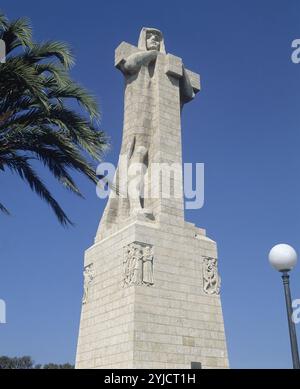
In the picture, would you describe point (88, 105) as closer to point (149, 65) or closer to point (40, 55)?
point (40, 55)

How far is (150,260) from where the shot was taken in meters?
12.0

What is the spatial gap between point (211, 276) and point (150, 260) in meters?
2.06

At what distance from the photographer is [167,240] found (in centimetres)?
1262

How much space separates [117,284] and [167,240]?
172cm

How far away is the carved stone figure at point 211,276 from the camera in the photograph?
12898 mm

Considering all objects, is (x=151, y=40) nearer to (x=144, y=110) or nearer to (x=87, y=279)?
(x=144, y=110)

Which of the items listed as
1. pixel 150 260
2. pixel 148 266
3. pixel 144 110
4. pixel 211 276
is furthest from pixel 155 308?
pixel 144 110

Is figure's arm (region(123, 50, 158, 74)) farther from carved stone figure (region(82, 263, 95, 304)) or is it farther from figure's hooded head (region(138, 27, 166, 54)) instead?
carved stone figure (region(82, 263, 95, 304))

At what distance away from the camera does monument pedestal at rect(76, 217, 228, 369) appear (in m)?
11.2

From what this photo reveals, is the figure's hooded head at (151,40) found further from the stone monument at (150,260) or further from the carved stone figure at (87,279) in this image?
the carved stone figure at (87,279)

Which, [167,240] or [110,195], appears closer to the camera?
[167,240]

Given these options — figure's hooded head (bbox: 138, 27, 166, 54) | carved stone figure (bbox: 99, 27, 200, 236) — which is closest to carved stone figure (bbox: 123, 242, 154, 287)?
carved stone figure (bbox: 99, 27, 200, 236)
